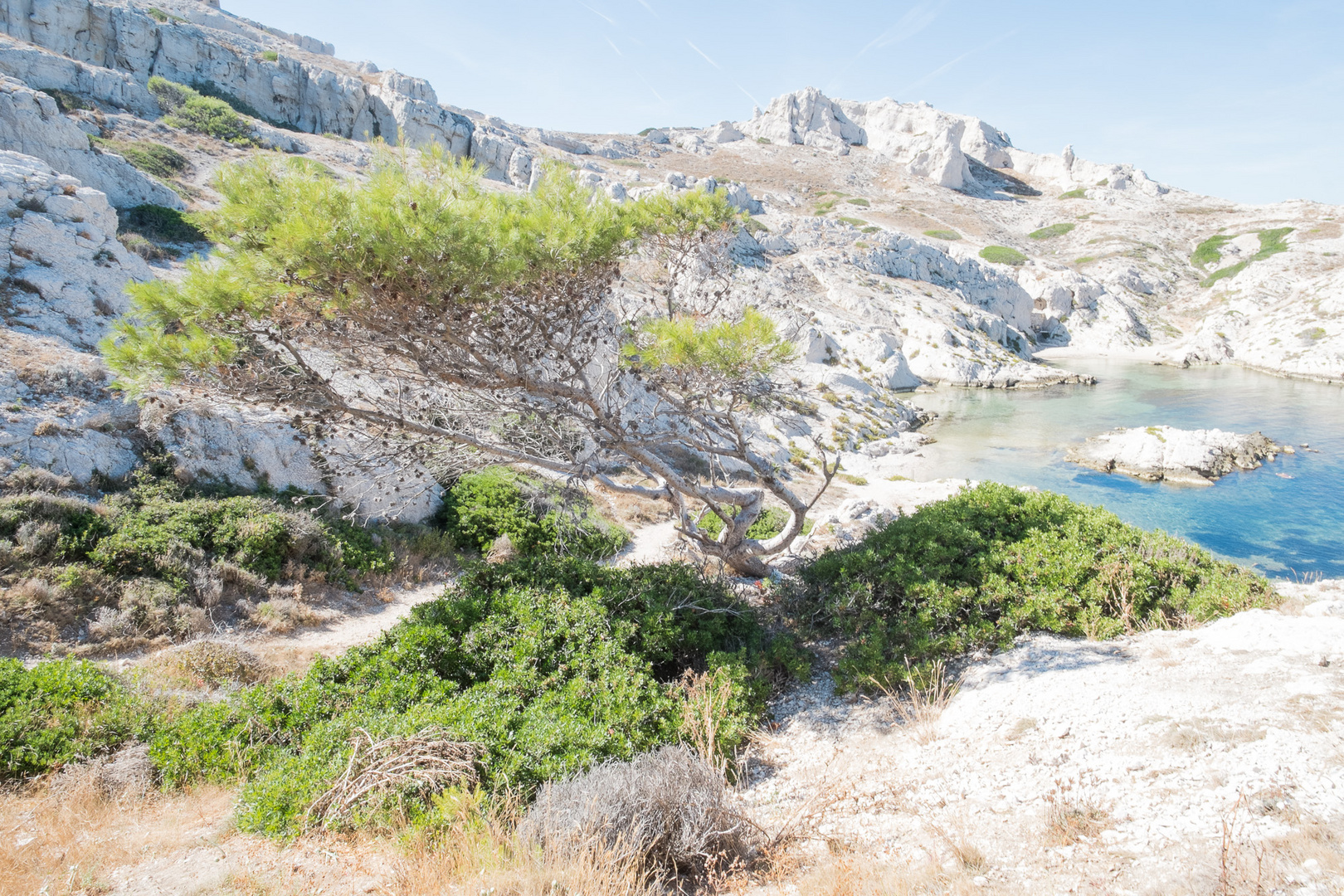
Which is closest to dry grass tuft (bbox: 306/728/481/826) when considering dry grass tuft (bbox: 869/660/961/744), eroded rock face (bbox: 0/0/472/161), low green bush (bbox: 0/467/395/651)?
dry grass tuft (bbox: 869/660/961/744)

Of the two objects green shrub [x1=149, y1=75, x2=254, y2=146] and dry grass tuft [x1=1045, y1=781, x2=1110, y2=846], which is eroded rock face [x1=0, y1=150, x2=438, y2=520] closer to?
dry grass tuft [x1=1045, y1=781, x2=1110, y2=846]

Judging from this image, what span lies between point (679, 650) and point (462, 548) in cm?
731

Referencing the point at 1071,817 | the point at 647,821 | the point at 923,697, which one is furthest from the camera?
the point at 923,697

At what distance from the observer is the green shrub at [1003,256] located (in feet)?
209

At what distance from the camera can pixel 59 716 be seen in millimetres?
5184

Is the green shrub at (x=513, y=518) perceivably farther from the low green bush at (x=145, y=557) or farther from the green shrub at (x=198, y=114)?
the green shrub at (x=198, y=114)

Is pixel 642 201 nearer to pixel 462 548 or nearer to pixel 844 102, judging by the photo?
pixel 462 548

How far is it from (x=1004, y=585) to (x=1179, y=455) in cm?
2307

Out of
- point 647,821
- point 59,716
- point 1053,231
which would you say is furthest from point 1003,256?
point 59,716

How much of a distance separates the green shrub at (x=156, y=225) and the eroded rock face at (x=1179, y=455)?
3593 cm

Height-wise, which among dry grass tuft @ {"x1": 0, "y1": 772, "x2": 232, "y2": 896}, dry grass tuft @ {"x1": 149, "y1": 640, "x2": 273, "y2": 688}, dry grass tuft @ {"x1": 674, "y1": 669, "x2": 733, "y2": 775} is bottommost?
dry grass tuft @ {"x1": 149, "y1": 640, "x2": 273, "y2": 688}

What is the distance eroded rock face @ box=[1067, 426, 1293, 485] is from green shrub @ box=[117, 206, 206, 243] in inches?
1414

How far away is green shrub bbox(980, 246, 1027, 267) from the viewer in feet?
209

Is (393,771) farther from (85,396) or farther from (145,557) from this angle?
(85,396)
